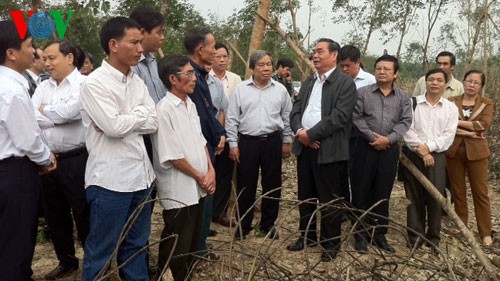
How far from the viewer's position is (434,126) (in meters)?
3.88

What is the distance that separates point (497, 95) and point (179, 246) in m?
7.91

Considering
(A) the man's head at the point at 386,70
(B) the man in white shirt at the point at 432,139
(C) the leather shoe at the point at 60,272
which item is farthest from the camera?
(B) the man in white shirt at the point at 432,139

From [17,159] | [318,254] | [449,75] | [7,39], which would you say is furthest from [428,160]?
[7,39]

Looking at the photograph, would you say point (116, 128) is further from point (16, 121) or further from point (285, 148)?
point (285, 148)

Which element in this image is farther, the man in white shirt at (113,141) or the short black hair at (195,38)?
the short black hair at (195,38)

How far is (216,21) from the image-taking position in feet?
68.6

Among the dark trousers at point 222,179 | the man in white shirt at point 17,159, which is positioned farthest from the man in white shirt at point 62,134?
the dark trousers at point 222,179

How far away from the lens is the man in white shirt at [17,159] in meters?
2.36

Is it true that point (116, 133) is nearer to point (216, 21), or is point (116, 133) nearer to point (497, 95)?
point (497, 95)

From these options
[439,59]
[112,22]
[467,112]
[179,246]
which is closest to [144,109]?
[112,22]

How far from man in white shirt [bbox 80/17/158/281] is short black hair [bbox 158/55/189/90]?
284 millimetres

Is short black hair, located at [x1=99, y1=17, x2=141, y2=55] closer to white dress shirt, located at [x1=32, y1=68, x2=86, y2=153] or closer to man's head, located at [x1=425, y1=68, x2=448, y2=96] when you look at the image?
white dress shirt, located at [x1=32, y1=68, x2=86, y2=153]

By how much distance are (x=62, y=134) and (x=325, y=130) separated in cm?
181

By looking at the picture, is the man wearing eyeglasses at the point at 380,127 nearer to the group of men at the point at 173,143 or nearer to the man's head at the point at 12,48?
the group of men at the point at 173,143
